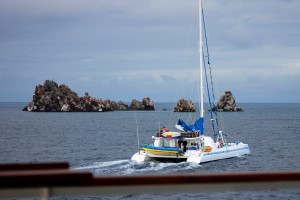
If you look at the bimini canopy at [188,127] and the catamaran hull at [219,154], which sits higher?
the bimini canopy at [188,127]

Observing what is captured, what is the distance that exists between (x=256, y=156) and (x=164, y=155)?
13.2 metres

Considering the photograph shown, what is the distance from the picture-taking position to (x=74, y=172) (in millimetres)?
2371

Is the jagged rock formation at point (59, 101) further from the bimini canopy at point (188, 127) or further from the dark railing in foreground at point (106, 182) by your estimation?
the dark railing in foreground at point (106, 182)

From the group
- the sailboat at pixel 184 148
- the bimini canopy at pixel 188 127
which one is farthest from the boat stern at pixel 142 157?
the bimini canopy at pixel 188 127

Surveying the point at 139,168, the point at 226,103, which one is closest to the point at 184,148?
the point at 139,168

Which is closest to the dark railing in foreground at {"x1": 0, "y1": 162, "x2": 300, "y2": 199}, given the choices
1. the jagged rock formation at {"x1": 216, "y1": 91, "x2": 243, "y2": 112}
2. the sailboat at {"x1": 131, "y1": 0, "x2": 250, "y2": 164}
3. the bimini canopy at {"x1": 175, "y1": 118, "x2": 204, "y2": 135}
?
the sailboat at {"x1": 131, "y1": 0, "x2": 250, "y2": 164}

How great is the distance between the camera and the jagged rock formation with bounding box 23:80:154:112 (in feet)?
551

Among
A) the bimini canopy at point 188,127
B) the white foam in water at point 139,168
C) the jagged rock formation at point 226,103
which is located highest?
the jagged rock formation at point 226,103

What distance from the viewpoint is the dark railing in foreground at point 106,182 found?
2.31 m

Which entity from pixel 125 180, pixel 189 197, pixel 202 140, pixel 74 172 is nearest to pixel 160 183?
pixel 125 180

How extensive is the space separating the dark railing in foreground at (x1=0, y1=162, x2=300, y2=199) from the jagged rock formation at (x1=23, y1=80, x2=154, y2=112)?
16729 cm

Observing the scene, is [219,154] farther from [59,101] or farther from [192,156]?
[59,101]

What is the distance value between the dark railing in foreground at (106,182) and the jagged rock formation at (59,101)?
167 meters

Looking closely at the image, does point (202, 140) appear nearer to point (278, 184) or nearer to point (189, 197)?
point (189, 197)
